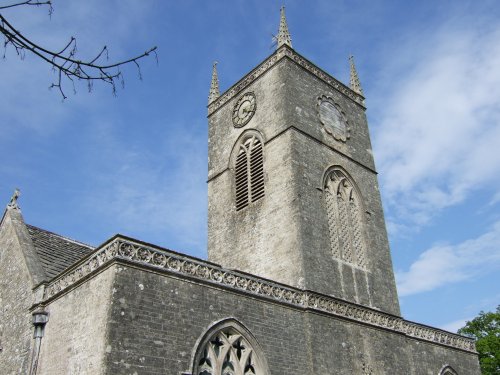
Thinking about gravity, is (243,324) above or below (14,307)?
below

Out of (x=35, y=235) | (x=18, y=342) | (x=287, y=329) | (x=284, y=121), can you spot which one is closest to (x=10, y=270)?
(x=35, y=235)

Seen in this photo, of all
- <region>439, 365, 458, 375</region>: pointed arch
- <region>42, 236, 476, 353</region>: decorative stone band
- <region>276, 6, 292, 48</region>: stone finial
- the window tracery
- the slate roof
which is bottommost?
the window tracery

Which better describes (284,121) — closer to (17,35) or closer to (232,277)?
(232,277)

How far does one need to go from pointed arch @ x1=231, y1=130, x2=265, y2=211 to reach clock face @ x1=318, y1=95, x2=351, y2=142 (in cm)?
279

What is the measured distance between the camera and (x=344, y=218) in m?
19.5

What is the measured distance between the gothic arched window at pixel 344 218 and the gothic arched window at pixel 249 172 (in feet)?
8.23

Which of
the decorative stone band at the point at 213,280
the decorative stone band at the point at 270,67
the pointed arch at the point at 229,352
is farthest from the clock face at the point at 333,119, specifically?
the pointed arch at the point at 229,352

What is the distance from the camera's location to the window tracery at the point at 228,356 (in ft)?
39.9

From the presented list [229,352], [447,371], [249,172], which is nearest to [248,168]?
[249,172]

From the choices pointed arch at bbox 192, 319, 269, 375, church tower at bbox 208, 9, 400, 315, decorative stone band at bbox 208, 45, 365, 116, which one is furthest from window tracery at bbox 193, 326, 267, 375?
decorative stone band at bbox 208, 45, 365, 116

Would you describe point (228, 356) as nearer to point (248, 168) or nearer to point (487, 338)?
point (248, 168)

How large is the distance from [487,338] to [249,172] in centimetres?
2219

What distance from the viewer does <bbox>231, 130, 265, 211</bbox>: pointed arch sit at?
63.9ft

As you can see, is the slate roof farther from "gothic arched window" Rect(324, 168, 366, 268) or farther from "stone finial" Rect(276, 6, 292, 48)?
"stone finial" Rect(276, 6, 292, 48)
